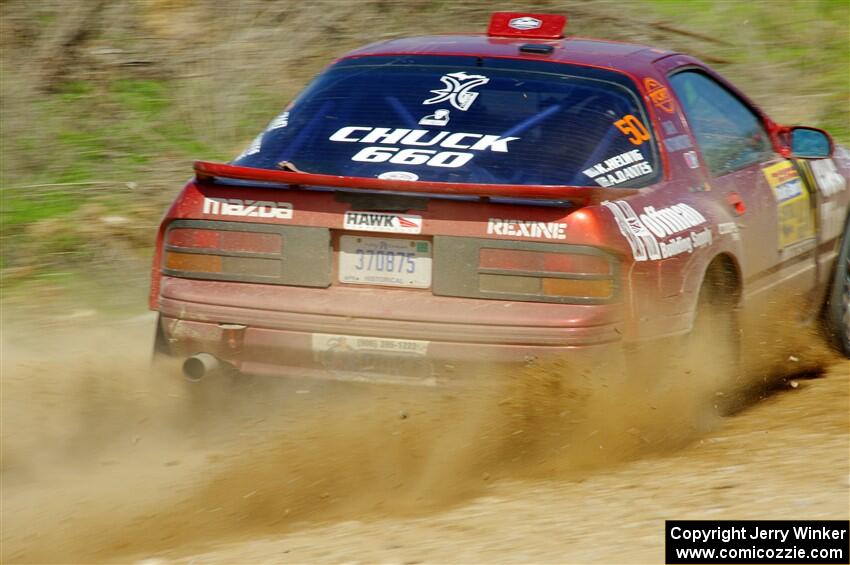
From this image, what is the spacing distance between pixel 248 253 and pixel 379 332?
0.60 meters

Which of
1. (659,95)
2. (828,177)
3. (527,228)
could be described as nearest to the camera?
(527,228)

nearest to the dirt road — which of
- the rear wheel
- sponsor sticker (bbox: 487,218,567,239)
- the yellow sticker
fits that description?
the rear wheel

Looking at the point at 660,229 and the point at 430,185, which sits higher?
the point at 430,185

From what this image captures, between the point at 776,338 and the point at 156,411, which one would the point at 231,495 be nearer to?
the point at 156,411

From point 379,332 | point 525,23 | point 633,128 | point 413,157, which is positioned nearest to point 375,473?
point 379,332

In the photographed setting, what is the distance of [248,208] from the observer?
4785 millimetres

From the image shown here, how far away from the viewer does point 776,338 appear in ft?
20.0

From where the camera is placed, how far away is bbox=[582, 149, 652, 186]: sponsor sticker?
5004 millimetres

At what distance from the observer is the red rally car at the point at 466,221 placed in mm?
4504

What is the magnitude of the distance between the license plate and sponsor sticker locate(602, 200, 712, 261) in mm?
665

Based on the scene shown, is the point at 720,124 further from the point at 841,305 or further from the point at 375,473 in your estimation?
the point at 375,473

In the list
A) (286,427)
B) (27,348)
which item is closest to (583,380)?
(286,427)

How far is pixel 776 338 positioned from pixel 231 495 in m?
2.82

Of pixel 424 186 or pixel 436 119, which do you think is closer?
pixel 424 186
